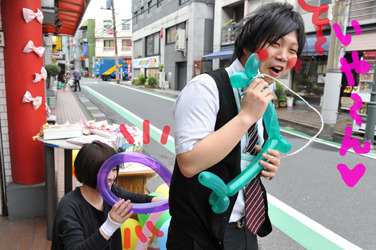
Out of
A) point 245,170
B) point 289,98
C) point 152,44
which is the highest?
point 152,44

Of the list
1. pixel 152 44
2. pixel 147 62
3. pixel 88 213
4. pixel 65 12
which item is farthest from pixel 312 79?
pixel 147 62

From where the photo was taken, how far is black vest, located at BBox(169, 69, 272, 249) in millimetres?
1074

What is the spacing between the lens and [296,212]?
13.1 feet

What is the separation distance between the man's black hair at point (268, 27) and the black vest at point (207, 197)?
0.16 metres

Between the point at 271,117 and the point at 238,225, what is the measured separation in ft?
1.51

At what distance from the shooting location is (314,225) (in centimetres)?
362

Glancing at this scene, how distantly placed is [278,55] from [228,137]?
387 mm

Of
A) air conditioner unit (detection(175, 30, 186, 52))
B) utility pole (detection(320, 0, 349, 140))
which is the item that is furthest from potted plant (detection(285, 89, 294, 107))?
air conditioner unit (detection(175, 30, 186, 52))

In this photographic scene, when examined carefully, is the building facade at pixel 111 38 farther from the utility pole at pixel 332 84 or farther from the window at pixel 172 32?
the utility pole at pixel 332 84

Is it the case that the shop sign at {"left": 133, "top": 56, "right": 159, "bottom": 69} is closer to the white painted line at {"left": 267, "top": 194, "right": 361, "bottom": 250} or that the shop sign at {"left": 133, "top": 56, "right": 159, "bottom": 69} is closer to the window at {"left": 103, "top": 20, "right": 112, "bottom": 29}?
the window at {"left": 103, "top": 20, "right": 112, "bottom": 29}

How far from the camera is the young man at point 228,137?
99 cm

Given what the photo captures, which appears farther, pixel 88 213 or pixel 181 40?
pixel 181 40

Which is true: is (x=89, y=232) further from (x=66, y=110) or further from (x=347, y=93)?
(x=347, y=93)

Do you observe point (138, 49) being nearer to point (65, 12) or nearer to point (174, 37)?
point (174, 37)
